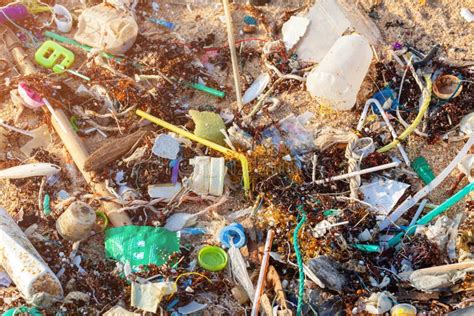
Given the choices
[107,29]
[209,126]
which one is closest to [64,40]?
[107,29]

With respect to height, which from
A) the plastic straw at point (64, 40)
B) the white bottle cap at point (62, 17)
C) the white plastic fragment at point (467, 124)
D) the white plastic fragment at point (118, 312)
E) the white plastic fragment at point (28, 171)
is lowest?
the white plastic fragment at point (118, 312)

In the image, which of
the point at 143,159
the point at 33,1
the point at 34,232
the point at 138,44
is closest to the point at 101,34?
the point at 138,44

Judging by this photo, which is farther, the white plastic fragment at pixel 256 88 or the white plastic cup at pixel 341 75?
the white plastic fragment at pixel 256 88

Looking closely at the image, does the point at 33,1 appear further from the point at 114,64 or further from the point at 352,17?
the point at 352,17

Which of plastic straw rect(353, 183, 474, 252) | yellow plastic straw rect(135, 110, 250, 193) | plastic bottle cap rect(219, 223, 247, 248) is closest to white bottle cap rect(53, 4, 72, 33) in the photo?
yellow plastic straw rect(135, 110, 250, 193)

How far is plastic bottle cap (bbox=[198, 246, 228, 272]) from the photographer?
3.71 metres

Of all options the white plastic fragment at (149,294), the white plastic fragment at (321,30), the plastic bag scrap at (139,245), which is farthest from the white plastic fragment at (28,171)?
the white plastic fragment at (321,30)

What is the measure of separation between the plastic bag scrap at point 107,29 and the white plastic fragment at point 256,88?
3.99 feet

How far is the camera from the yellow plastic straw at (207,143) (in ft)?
13.2

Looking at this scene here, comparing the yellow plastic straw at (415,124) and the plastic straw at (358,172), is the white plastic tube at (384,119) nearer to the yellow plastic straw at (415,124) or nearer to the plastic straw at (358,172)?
the yellow plastic straw at (415,124)

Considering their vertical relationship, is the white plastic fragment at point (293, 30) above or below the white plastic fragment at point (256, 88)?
above

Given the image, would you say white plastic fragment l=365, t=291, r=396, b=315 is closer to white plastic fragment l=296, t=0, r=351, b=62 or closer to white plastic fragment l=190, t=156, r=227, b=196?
white plastic fragment l=190, t=156, r=227, b=196

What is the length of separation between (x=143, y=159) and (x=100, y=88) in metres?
0.90

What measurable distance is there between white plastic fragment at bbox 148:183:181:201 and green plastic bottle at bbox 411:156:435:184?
1.95m
